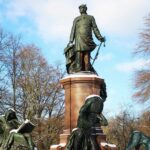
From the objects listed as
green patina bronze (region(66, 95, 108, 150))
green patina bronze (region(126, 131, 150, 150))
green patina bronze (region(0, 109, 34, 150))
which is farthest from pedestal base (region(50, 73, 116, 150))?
green patina bronze (region(0, 109, 34, 150))

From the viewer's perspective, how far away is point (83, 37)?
17859 mm

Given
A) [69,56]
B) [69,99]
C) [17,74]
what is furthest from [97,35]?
[17,74]

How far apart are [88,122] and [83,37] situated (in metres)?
8.53

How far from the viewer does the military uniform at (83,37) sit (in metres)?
17.7

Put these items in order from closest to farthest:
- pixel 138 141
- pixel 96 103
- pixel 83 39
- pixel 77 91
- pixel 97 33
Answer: pixel 96 103, pixel 138 141, pixel 77 91, pixel 83 39, pixel 97 33

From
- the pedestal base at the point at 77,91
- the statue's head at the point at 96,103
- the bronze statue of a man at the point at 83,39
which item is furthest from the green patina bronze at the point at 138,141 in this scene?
the bronze statue of a man at the point at 83,39

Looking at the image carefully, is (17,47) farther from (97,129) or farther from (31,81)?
(97,129)

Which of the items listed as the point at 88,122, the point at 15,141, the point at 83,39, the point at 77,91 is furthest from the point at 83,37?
the point at 15,141

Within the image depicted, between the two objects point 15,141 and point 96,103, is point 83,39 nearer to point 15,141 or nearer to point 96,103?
point 15,141

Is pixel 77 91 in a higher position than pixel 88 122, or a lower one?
higher

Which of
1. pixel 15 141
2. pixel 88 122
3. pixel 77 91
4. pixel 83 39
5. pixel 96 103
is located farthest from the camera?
pixel 83 39

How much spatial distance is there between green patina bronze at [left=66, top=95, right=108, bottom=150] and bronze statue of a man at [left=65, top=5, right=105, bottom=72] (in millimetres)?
7327

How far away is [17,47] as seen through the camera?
118 feet

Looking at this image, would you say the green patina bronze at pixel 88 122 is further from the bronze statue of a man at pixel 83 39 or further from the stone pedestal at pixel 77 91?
the bronze statue of a man at pixel 83 39
